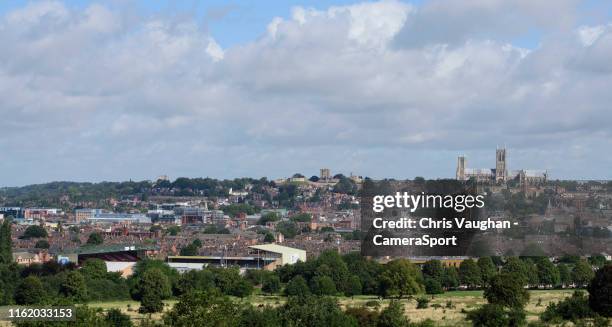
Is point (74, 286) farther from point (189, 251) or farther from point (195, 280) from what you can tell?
point (189, 251)

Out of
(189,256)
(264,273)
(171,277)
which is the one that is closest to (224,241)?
(189,256)

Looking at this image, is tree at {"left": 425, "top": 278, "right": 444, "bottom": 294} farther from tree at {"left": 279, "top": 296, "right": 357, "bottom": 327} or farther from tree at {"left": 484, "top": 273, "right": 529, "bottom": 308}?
tree at {"left": 279, "top": 296, "right": 357, "bottom": 327}

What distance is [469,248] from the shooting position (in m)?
75.8

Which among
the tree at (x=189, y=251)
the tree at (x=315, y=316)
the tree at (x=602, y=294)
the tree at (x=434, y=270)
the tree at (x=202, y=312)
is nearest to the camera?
the tree at (x=202, y=312)

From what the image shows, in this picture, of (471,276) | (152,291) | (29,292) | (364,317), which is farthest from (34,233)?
(364,317)

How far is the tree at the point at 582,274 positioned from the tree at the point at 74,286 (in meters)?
28.2

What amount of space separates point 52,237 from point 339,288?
2461 inches

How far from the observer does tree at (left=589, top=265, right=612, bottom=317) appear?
43.9 meters

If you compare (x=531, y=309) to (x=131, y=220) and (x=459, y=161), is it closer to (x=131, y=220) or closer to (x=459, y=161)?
(x=459, y=161)

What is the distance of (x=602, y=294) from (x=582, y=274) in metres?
22.1

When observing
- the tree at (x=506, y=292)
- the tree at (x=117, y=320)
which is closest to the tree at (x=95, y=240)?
the tree at (x=506, y=292)

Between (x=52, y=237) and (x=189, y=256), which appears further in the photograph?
(x=52, y=237)

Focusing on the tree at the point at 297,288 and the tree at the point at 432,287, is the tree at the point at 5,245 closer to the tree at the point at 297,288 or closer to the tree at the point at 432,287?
the tree at the point at 297,288

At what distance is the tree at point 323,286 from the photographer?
60256 mm
